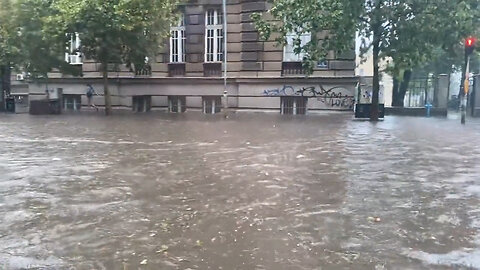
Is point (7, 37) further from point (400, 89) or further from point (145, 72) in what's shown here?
point (400, 89)

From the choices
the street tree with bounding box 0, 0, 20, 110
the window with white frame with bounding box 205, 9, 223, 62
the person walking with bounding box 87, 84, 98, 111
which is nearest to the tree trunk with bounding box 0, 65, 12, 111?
the street tree with bounding box 0, 0, 20, 110

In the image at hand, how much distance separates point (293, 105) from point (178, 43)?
844 cm

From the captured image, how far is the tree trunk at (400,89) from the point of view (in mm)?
32031

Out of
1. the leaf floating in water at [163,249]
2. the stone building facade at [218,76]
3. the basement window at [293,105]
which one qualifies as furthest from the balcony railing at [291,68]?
the leaf floating in water at [163,249]

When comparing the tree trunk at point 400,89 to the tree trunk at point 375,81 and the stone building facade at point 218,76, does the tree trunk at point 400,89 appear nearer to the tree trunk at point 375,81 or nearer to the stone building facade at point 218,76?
the stone building facade at point 218,76

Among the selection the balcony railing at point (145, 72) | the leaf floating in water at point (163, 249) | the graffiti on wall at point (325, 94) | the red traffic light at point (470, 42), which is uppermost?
the red traffic light at point (470, 42)

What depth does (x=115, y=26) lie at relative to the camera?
2361cm

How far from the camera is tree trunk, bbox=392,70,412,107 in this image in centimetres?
3203

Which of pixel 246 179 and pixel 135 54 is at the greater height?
pixel 135 54

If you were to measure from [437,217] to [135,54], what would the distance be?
21726 millimetres

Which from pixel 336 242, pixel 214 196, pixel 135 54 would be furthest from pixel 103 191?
pixel 135 54

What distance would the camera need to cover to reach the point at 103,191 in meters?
8.16

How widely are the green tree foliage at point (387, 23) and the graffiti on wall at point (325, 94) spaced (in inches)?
151

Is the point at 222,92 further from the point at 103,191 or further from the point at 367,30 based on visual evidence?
the point at 103,191
